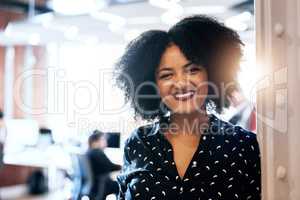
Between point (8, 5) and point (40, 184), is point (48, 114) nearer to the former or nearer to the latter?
point (40, 184)

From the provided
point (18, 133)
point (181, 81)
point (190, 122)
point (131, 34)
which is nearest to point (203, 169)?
point (190, 122)

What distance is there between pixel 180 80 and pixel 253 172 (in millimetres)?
314

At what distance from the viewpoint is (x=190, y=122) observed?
3.05ft

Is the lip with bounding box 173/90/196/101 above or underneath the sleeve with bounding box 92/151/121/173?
above

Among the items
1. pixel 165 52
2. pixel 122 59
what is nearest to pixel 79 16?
pixel 122 59

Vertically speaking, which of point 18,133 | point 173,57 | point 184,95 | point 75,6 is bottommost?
point 18,133

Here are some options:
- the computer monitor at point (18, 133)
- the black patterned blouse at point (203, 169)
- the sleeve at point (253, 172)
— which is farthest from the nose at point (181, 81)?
the computer monitor at point (18, 133)

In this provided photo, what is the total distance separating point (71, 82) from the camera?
3.22ft

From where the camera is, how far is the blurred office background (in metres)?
0.95

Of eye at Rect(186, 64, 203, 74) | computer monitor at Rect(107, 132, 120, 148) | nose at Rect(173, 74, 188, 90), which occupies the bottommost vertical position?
computer monitor at Rect(107, 132, 120, 148)

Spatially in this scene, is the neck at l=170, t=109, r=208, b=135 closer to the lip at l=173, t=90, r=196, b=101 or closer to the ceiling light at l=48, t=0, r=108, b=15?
the lip at l=173, t=90, r=196, b=101

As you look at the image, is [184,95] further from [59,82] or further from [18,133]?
[18,133]

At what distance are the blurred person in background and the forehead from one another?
27 centimetres

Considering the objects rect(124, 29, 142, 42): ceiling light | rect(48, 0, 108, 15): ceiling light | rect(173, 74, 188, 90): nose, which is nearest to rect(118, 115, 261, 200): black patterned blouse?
rect(173, 74, 188, 90): nose
